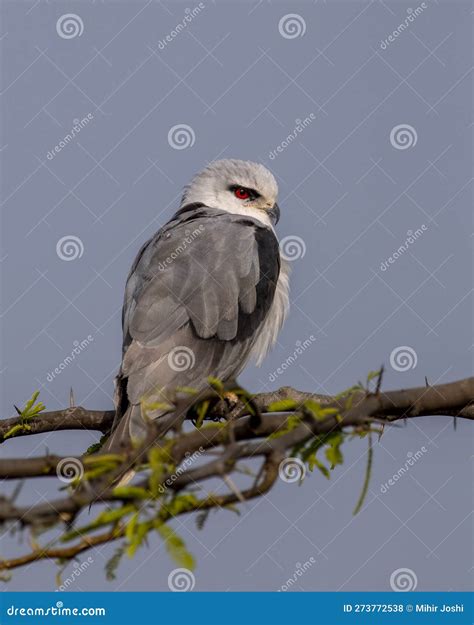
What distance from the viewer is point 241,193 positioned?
793 centimetres

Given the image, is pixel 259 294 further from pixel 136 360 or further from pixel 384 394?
pixel 384 394

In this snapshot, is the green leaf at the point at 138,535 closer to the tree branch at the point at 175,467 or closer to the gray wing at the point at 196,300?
the tree branch at the point at 175,467

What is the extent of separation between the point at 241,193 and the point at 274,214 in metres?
0.38

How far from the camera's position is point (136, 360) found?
17.8ft

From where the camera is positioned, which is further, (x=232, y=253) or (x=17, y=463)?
(x=232, y=253)

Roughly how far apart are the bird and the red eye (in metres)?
0.64

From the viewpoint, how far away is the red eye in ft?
26.0

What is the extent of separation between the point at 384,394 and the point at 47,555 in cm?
133

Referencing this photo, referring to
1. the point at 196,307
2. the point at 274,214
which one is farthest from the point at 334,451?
the point at 274,214

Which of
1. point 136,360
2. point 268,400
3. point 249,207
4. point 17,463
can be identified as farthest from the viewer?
point 249,207

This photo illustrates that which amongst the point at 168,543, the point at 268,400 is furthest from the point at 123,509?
the point at 268,400

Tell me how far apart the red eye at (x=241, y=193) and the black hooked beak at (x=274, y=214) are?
0.86 feet

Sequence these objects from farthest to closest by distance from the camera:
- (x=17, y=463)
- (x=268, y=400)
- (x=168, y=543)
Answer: (x=268, y=400), (x=17, y=463), (x=168, y=543)

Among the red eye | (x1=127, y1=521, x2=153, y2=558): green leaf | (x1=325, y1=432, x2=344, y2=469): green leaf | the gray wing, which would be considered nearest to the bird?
the gray wing
